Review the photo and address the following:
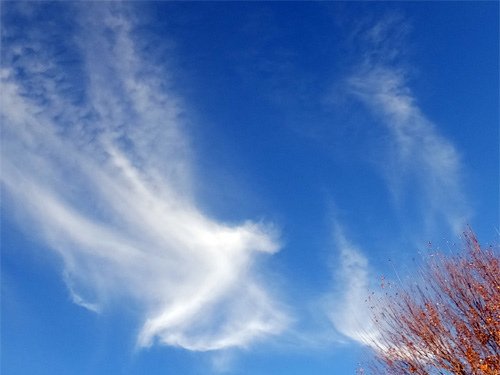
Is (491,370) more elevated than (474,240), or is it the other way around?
(474,240)

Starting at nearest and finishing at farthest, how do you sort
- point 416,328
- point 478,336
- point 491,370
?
point 491,370, point 478,336, point 416,328

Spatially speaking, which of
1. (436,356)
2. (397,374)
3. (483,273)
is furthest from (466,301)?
(397,374)

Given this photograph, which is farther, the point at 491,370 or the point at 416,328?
the point at 416,328

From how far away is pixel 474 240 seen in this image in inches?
616

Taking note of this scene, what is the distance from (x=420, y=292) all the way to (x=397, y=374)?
2.83 m

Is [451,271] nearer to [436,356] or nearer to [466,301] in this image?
[466,301]

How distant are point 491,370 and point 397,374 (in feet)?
9.99

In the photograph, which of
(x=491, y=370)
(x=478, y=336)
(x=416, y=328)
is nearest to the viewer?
(x=491, y=370)

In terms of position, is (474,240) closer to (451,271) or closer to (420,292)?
(451,271)

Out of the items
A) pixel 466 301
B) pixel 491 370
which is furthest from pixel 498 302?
pixel 491 370

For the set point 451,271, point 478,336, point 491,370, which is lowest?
point 491,370

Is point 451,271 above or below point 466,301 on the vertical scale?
above

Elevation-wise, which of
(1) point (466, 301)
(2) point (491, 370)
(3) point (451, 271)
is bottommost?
(2) point (491, 370)

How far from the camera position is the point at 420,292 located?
1583 centimetres
